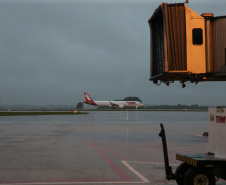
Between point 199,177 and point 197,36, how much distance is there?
4.22 meters

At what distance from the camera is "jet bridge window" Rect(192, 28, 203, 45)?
1081 cm

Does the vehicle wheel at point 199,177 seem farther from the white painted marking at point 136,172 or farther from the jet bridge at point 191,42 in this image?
the jet bridge at point 191,42

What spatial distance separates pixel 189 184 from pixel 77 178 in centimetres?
389

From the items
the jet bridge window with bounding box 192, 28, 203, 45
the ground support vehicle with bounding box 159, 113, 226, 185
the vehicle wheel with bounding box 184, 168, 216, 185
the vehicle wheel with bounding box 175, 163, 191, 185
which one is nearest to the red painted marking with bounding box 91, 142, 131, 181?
the vehicle wheel with bounding box 175, 163, 191, 185

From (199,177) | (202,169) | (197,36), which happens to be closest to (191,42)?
(197,36)

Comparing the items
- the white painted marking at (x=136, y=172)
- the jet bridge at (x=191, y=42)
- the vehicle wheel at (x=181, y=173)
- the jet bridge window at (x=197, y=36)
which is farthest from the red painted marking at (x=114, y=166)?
the jet bridge window at (x=197, y=36)

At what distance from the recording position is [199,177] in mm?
9070

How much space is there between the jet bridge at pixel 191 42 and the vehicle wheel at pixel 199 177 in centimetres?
301

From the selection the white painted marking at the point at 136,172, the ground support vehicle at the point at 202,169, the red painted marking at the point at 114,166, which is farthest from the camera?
the red painted marking at the point at 114,166

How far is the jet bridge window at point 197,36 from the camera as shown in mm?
10812

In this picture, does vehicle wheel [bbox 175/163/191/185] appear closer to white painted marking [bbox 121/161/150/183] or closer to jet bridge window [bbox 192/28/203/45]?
white painted marking [bbox 121/161/150/183]

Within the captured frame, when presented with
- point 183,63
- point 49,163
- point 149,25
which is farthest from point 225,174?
point 49,163

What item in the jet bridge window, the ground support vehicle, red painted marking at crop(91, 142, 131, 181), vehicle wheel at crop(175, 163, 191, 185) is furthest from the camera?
red painted marking at crop(91, 142, 131, 181)

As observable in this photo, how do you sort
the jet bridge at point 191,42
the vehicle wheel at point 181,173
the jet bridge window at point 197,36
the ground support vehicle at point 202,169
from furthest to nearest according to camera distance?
the jet bridge window at point 197,36, the jet bridge at point 191,42, the vehicle wheel at point 181,173, the ground support vehicle at point 202,169
